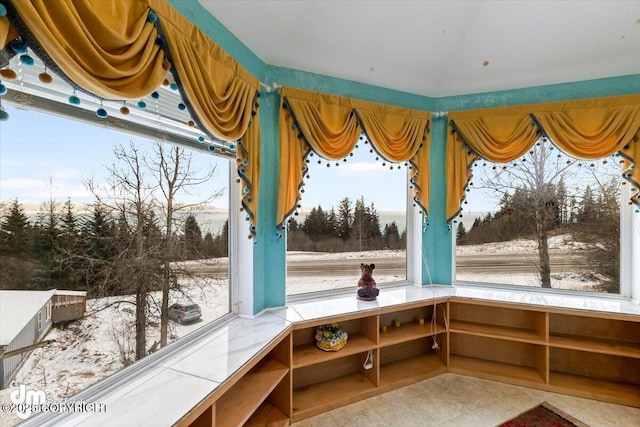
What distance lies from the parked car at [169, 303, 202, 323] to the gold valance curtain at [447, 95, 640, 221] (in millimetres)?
2233

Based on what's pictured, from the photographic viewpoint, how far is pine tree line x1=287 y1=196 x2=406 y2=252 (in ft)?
7.50

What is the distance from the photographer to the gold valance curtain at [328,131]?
196 cm

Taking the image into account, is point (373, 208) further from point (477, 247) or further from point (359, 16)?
point (359, 16)

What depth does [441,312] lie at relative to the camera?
241 centimetres

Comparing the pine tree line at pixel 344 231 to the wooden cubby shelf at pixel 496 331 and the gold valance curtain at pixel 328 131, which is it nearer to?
the gold valance curtain at pixel 328 131

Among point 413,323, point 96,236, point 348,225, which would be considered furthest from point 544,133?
point 96,236

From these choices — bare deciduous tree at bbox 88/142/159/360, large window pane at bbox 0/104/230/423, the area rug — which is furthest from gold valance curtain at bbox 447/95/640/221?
bare deciduous tree at bbox 88/142/159/360

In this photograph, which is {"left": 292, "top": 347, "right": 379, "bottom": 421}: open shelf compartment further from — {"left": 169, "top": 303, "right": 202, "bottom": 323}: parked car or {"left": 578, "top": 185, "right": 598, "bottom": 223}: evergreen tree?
{"left": 578, "top": 185, "right": 598, "bottom": 223}: evergreen tree

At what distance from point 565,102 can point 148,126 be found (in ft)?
9.94

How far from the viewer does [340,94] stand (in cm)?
223

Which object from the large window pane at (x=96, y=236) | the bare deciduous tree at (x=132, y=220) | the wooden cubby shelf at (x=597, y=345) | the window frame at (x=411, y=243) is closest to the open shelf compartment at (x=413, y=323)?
the window frame at (x=411, y=243)

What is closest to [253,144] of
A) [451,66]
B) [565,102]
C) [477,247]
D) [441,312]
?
[451,66]

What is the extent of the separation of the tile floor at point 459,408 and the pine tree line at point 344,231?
1165 mm

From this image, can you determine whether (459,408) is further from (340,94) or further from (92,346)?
(340,94)
